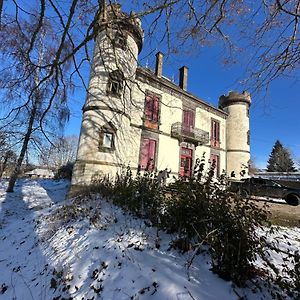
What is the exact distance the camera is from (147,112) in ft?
55.2

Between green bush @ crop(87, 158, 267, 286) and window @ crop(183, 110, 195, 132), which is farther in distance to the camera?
window @ crop(183, 110, 195, 132)

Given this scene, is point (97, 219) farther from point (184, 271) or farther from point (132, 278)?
point (184, 271)

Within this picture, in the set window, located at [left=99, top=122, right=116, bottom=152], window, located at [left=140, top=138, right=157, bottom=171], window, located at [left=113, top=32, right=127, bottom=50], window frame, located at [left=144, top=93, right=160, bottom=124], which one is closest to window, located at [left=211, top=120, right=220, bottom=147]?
window frame, located at [left=144, top=93, right=160, bottom=124]

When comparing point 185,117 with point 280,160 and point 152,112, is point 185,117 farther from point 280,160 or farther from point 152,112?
point 280,160

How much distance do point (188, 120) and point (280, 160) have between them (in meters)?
35.8

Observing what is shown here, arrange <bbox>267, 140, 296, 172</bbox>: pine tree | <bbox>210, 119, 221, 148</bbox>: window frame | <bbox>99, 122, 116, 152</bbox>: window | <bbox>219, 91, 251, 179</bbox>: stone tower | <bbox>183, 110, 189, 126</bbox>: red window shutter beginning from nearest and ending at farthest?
1. <bbox>99, 122, 116, 152</bbox>: window
2. <bbox>183, 110, 189, 126</bbox>: red window shutter
3. <bbox>210, 119, 221, 148</bbox>: window frame
4. <bbox>219, 91, 251, 179</bbox>: stone tower
5. <bbox>267, 140, 296, 172</bbox>: pine tree

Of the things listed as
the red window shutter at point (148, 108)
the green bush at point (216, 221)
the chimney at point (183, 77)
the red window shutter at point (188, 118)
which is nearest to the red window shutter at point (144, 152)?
the red window shutter at point (148, 108)

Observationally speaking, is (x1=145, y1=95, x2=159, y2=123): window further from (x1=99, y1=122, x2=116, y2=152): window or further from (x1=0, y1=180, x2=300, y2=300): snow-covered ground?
(x1=0, y1=180, x2=300, y2=300): snow-covered ground

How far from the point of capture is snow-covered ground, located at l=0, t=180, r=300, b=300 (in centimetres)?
302

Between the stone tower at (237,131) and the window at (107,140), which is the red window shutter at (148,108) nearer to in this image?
the window at (107,140)

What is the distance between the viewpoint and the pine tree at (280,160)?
143ft

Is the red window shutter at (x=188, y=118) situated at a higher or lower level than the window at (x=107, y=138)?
higher

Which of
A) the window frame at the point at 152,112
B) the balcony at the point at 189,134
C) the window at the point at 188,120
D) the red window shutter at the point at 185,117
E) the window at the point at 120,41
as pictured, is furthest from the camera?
the red window shutter at the point at 185,117

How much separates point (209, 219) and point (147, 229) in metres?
1.90
